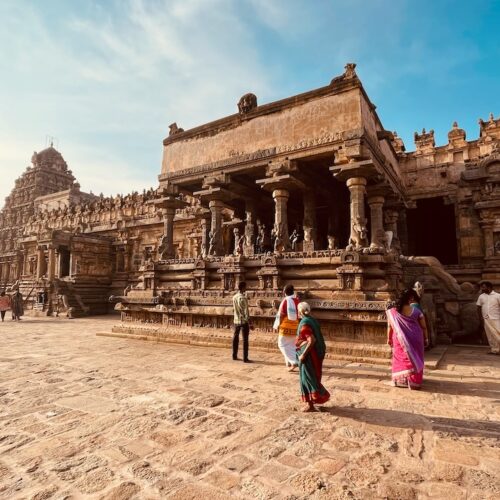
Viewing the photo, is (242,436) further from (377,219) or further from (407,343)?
(377,219)

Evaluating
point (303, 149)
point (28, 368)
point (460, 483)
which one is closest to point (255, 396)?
point (460, 483)

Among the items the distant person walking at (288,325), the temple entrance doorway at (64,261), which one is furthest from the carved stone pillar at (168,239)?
the temple entrance doorway at (64,261)

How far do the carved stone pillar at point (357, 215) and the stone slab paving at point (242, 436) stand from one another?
3666 mm

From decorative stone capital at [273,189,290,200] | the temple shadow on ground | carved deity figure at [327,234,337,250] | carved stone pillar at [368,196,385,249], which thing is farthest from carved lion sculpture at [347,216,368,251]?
the temple shadow on ground

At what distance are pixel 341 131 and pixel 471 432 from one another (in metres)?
8.34

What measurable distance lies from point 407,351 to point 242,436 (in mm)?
2984

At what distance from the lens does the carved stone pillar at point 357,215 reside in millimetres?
8961

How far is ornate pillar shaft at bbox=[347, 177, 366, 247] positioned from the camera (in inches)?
354

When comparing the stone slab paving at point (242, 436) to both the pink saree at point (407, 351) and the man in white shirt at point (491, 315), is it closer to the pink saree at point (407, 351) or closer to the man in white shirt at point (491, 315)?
the pink saree at point (407, 351)

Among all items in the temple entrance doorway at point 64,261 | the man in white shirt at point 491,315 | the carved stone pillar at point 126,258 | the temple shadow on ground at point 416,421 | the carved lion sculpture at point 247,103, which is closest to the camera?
the temple shadow on ground at point 416,421

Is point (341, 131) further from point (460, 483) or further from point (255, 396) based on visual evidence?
point (460, 483)

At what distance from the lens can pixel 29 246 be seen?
3125 centimetres

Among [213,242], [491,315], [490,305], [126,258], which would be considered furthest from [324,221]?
[126,258]

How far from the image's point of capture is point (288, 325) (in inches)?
249
